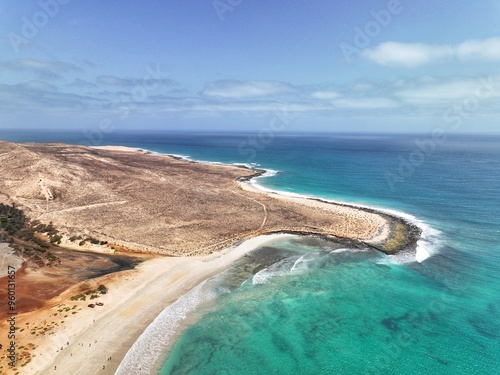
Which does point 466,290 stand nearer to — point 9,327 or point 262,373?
point 262,373

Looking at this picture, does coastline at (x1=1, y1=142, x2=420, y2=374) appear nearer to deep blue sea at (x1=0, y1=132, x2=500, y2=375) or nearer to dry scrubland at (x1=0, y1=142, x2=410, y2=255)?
deep blue sea at (x1=0, y1=132, x2=500, y2=375)

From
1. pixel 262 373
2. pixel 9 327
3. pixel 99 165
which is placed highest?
pixel 99 165

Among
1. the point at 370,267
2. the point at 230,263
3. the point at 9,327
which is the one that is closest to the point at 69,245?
the point at 9,327

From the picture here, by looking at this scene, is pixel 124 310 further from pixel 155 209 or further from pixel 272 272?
pixel 155 209

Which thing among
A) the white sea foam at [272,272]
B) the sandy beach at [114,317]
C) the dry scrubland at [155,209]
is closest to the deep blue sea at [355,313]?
the white sea foam at [272,272]

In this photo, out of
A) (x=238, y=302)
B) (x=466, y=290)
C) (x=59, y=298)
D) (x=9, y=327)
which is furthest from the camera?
(x=466, y=290)

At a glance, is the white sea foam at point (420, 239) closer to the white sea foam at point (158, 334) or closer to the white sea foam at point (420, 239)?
the white sea foam at point (420, 239)
